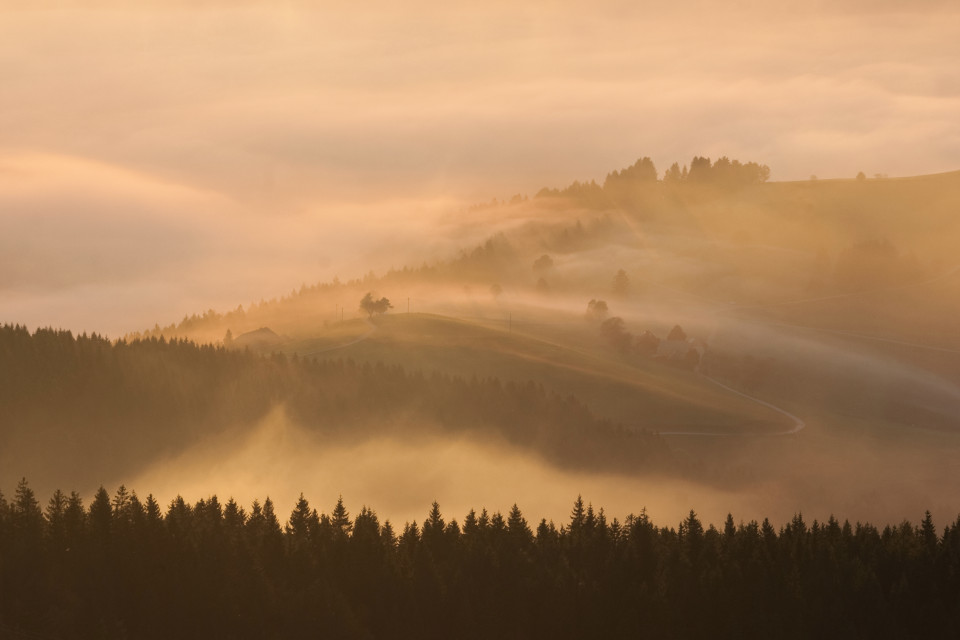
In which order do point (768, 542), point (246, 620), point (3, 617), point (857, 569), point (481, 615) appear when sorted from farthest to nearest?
point (768, 542)
point (857, 569)
point (481, 615)
point (246, 620)
point (3, 617)

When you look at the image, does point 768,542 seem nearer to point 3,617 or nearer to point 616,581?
point 616,581

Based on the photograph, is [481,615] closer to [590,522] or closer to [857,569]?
[590,522]

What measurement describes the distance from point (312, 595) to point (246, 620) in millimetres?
5390

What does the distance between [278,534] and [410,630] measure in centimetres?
1340

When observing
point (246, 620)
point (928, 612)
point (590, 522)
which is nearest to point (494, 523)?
point (590, 522)

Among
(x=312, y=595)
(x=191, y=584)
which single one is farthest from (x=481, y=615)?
(x=191, y=584)

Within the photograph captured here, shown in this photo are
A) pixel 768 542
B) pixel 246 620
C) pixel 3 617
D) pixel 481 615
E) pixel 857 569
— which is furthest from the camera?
pixel 768 542

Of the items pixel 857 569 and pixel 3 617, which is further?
pixel 857 569

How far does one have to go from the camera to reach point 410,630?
340ft

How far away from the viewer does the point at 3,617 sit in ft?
293

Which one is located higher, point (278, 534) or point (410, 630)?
point (278, 534)

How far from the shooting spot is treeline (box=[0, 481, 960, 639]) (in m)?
98.1

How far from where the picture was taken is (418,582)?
10644cm

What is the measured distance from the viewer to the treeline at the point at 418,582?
322 ft
